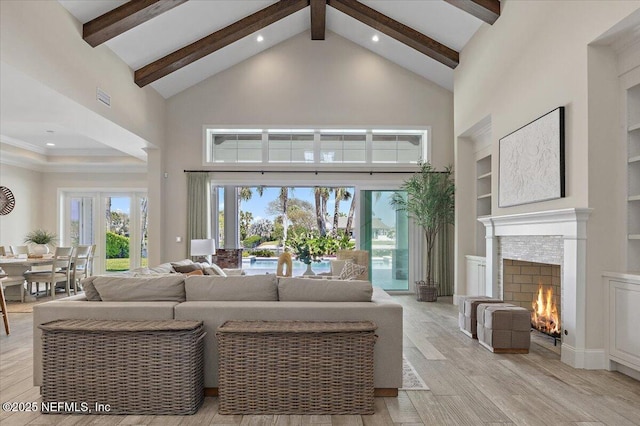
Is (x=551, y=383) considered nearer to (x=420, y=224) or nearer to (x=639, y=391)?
(x=639, y=391)

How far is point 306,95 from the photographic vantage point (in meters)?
8.29

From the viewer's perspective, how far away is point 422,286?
764cm

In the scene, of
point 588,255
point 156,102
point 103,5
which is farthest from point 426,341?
point 156,102

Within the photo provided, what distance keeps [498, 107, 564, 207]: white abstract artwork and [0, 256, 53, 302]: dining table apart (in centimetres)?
737

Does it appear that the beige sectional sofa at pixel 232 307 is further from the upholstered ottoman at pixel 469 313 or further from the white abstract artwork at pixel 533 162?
the white abstract artwork at pixel 533 162

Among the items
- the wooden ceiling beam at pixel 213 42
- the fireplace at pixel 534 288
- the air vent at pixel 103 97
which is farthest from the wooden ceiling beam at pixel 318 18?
the fireplace at pixel 534 288

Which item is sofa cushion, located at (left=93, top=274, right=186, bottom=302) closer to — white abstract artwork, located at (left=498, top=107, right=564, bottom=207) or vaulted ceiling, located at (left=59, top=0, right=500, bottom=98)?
vaulted ceiling, located at (left=59, top=0, right=500, bottom=98)

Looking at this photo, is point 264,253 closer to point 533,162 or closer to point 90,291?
point 533,162

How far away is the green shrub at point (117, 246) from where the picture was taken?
1027cm

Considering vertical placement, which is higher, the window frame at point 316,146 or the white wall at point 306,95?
the white wall at point 306,95

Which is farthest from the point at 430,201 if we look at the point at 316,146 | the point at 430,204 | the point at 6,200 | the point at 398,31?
the point at 6,200

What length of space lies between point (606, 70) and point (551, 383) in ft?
8.88

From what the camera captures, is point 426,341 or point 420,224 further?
point 420,224

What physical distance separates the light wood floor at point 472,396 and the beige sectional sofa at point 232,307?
298 mm
